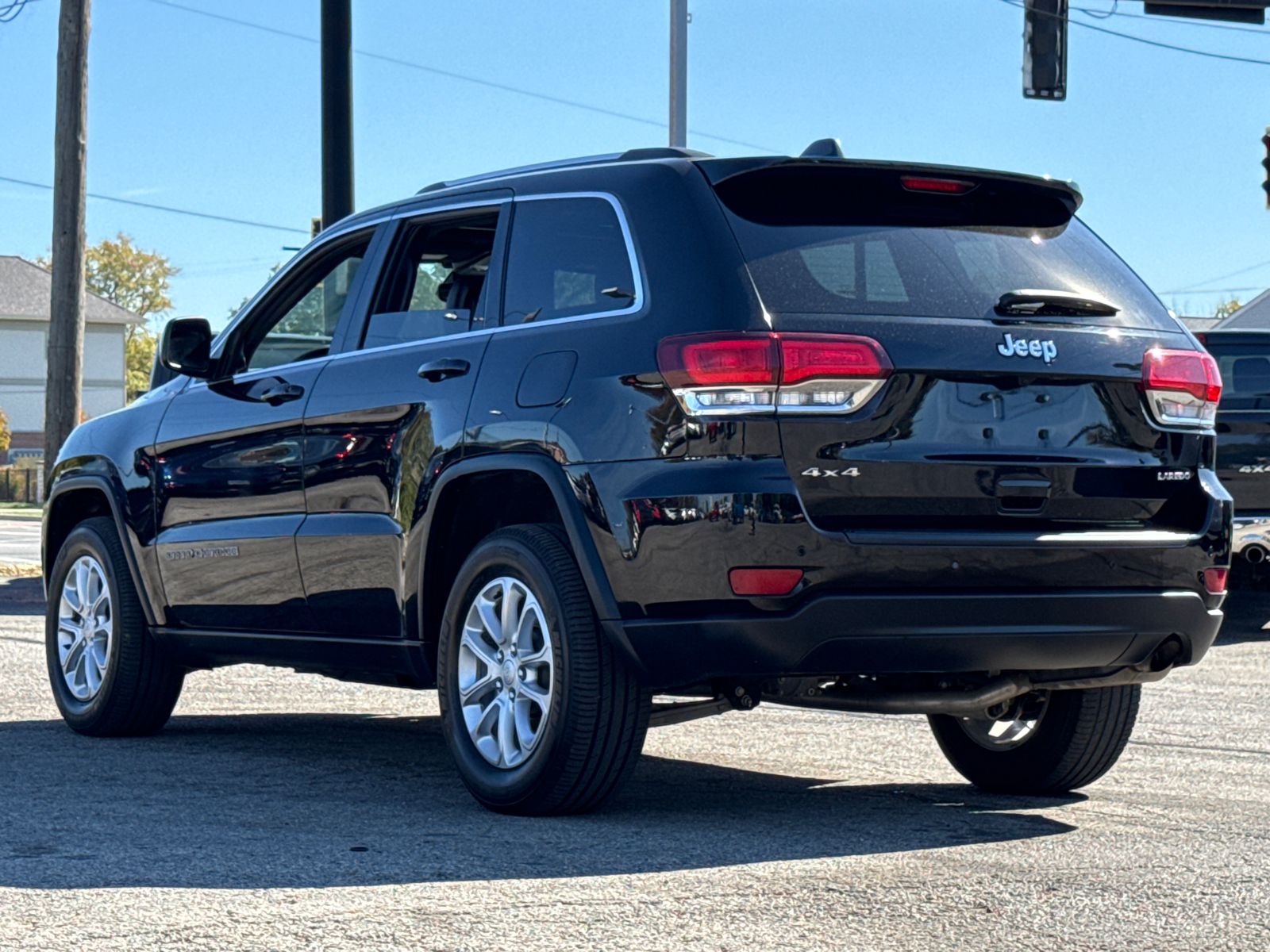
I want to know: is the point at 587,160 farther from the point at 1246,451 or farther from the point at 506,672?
the point at 1246,451

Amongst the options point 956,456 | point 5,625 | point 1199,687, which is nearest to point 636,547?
point 956,456

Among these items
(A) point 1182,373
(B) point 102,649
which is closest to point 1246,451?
(A) point 1182,373

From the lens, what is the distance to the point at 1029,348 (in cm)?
542

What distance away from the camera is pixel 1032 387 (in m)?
5.41

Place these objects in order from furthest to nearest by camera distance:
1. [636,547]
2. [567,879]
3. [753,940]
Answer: [636,547]
[567,879]
[753,940]

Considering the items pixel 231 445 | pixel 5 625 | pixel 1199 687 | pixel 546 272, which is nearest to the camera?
pixel 546 272

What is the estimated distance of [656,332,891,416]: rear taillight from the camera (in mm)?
5117

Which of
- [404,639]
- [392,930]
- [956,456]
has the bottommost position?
[392,930]

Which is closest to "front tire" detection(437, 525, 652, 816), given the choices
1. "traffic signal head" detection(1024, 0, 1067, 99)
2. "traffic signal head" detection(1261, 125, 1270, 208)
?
"traffic signal head" detection(1024, 0, 1067, 99)

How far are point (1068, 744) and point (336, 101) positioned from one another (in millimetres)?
10878

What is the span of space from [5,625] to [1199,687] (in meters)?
7.56

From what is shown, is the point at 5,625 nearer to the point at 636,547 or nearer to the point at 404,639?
the point at 404,639

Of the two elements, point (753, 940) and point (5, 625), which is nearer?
point (753, 940)

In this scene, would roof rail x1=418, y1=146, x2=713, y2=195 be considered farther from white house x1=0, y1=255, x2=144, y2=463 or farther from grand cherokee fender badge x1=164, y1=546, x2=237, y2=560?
white house x1=0, y1=255, x2=144, y2=463
